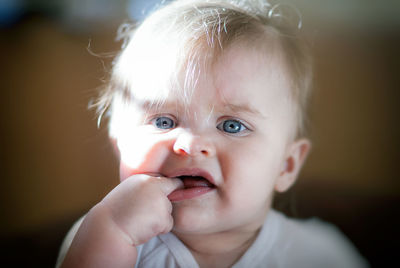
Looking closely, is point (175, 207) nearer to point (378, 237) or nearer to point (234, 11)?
point (234, 11)

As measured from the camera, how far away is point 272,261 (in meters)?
0.62

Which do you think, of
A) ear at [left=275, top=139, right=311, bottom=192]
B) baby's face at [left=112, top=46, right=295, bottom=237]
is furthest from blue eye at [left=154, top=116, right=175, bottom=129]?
ear at [left=275, top=139, right=311, bottom=192]

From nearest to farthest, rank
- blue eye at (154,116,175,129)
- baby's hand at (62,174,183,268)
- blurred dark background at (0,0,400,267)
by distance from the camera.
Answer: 1. baby's hand at (62,174,183,268)
2. blue eye at (154,116,175,129)
3. blurred dark background at (0,0,400,267)

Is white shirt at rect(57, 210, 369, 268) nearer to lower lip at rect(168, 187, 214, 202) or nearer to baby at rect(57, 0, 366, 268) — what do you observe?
baby at rect(57, 0, 366, 268)

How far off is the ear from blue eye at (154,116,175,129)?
23 centimetres

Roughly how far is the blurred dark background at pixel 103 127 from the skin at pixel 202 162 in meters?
0.09

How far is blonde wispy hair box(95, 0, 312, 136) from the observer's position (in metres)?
0.50

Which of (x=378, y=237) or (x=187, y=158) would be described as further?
(x=378, y=237)

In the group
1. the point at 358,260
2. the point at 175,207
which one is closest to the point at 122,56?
the point at 175,207

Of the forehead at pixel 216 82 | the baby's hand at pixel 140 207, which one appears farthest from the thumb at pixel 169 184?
the forehead at pixel 216 82

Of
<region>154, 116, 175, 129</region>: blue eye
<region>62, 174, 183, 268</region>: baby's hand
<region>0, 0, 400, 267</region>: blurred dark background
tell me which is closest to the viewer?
<region>62, 174, 183, 268</region>: baby's hand

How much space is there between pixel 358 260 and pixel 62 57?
0.71 m

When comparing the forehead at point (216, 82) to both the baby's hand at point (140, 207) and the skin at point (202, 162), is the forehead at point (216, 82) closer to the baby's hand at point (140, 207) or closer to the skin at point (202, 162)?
the skin at point (202, 162)

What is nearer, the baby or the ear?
the baby
